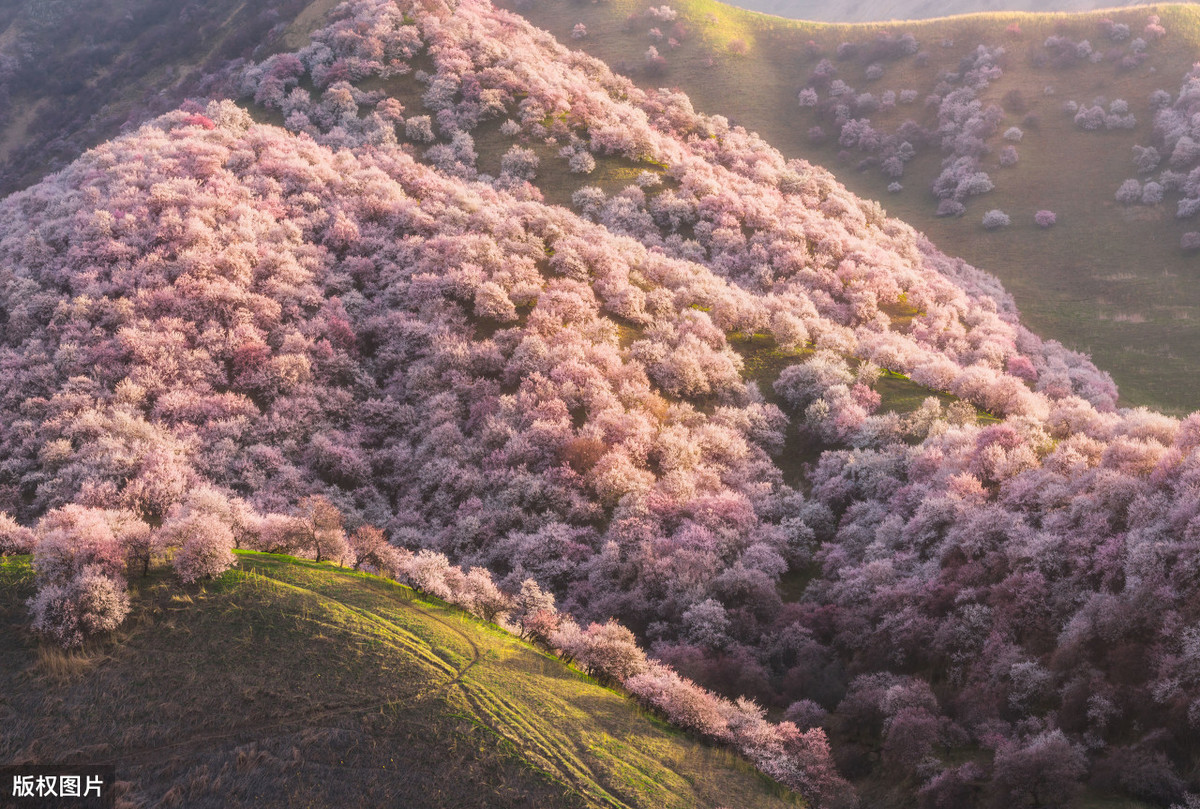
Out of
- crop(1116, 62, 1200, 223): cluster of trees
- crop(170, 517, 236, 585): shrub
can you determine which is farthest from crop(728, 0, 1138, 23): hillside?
crop(170, 517, 236, 585): shrub

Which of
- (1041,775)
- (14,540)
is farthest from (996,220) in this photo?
(14,540)

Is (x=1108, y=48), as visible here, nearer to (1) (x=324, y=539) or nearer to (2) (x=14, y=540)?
(1) (x=324, y=539)

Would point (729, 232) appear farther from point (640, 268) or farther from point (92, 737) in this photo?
point (92, 737)

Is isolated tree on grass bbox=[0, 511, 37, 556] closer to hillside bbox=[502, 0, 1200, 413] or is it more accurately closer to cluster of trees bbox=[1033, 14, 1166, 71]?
hillside bbox=[502, 0, 1200, 413]

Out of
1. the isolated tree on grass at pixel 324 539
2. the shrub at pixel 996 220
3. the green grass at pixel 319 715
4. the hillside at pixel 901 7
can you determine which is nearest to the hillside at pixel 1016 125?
the shrub at pixel 996 220

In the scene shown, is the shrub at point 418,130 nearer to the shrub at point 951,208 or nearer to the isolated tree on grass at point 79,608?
the isolated tree on grass at point 79,608

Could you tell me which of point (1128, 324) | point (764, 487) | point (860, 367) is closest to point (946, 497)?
point (764, 487)
